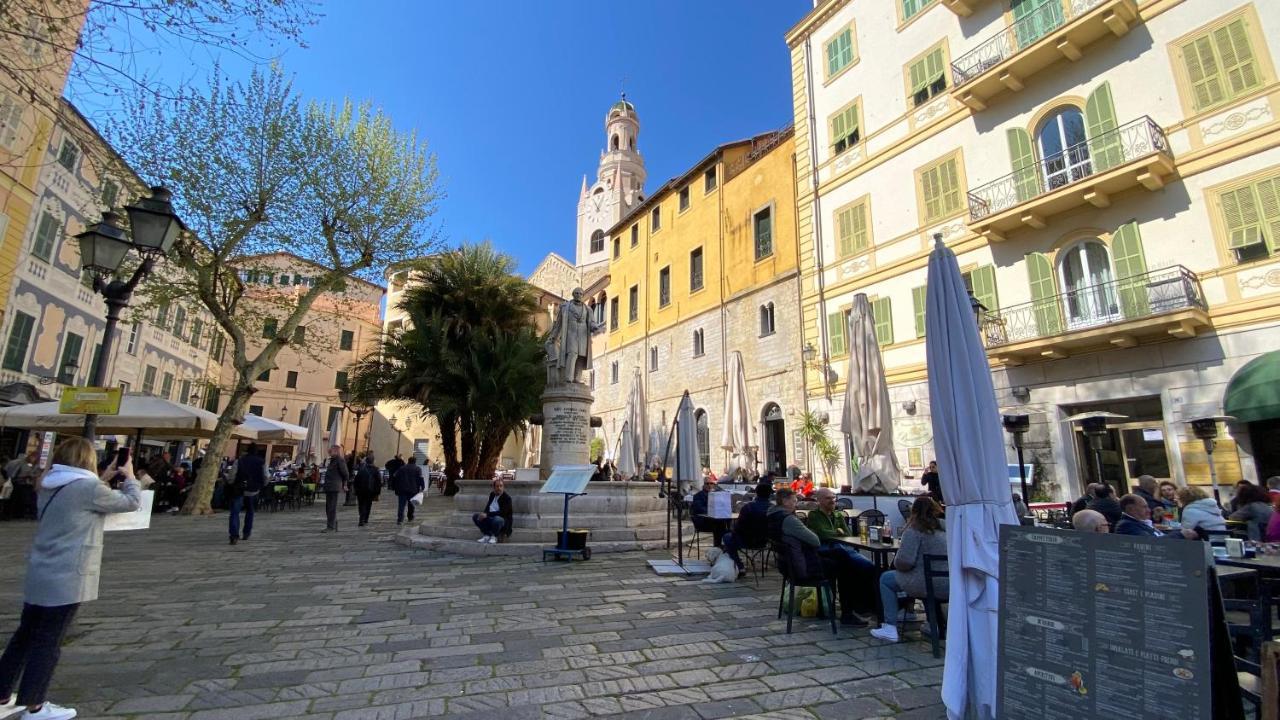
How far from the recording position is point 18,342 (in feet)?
51.9

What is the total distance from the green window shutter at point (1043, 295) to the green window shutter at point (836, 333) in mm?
5182

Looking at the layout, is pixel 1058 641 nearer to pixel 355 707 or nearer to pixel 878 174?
pixel 355 707

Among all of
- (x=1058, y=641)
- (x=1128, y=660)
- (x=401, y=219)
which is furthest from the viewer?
(x=401, y=219)

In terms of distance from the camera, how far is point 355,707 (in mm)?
3357

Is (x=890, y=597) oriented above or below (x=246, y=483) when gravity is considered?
below

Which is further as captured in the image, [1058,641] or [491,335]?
[491,335]

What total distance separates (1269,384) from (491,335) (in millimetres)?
22580

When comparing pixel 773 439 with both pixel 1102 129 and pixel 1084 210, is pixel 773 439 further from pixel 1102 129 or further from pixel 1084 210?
pixel 1102 129

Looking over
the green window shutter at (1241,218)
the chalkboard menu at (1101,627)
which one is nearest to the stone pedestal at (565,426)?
the chalkboard menu at (1101,627)

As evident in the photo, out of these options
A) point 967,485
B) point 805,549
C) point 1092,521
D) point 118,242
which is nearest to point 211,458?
point 118,242

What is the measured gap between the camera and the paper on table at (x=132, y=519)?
3.69 meters

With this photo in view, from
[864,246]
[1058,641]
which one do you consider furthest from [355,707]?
[864,246]

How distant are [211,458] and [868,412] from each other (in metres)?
16.6

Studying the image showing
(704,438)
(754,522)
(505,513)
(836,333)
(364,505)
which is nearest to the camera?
(754,522)
